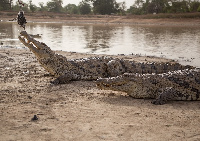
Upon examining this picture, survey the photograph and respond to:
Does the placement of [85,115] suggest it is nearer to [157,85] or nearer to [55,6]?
[157,85]

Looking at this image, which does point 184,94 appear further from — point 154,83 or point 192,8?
point 192,8

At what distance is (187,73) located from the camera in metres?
4.68

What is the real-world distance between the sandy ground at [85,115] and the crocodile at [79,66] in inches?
23.3

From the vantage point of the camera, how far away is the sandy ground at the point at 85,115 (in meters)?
3.00

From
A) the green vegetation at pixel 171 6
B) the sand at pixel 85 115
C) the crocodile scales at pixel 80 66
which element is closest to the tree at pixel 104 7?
the green vegetation at pixel 171 6

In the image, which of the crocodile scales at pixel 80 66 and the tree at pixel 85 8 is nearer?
the crocodile scales at pixel 80 66

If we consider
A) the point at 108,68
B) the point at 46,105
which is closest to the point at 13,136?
the point at 46,105

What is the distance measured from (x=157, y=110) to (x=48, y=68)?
3036 mm

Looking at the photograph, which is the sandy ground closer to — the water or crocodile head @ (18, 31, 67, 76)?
crocodile head @ (18, 31, 67, 76)

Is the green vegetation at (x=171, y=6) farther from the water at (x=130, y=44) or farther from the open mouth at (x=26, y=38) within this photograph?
the open mouth at (x=26, y=38)

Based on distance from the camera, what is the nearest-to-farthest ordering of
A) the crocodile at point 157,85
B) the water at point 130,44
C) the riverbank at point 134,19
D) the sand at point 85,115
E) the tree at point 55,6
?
the sand at point 85,115 < the crocodile at point 157,85 < the water at point 130,44 < the riverbank at point 134,19 < the tree at point 55,6

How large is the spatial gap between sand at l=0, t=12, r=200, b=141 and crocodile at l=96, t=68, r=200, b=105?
17cm

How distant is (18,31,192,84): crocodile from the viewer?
5871mm

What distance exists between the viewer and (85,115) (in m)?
3.64
